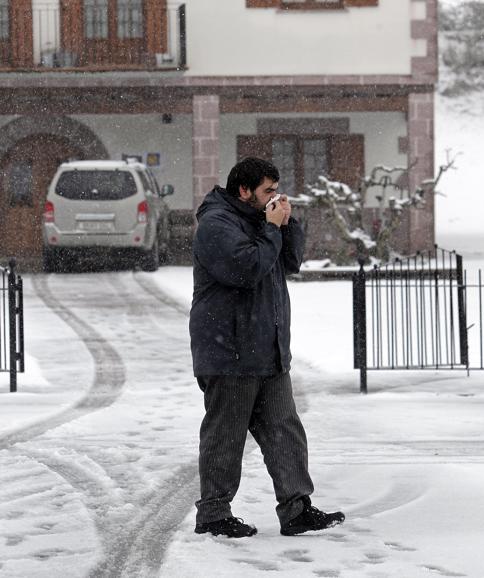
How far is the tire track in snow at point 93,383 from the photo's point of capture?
1011cm

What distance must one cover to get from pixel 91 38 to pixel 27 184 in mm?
3293

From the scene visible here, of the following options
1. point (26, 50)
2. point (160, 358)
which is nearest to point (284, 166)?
point (26, 50)

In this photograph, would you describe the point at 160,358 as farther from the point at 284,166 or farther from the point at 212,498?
the point at 284,166

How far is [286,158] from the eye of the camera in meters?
29.1

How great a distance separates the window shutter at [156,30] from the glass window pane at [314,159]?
3.65 metres

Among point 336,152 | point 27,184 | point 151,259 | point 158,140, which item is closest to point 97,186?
point 151,259

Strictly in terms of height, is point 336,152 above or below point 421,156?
above

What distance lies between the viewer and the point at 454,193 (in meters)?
52.9

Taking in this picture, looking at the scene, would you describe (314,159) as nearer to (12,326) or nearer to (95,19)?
(95,19)

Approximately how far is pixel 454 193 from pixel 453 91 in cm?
1462

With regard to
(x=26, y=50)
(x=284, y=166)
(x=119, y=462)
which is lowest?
(x=119, y=462)

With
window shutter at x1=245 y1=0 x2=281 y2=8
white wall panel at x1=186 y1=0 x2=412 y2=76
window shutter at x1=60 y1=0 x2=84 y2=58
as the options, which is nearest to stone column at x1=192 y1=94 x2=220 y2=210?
white wall panel at x1=186 y1=0 x2=412 y2=76

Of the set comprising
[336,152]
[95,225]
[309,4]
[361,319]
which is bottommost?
[361,319]

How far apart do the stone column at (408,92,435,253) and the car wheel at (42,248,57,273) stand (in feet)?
21.5
